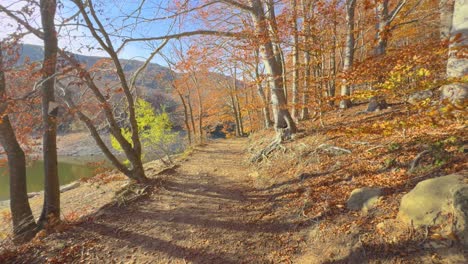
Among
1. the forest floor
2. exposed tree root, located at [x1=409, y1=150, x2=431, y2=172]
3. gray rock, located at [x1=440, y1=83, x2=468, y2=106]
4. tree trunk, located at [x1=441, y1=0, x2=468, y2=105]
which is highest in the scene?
tree trunk, located at [x1=441, y1=0, x2=468, y2=105]

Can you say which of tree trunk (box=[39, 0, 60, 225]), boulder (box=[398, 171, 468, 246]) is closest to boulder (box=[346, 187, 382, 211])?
boulder (box=[398, 171, 468, 246])

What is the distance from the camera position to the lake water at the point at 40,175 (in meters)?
17.8

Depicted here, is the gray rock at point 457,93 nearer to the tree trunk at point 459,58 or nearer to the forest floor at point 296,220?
the tree trunk at point 459,58

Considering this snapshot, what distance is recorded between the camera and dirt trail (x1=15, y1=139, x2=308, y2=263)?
3.45 m

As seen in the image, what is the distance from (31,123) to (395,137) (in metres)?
9.49

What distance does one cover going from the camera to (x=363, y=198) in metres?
3.33

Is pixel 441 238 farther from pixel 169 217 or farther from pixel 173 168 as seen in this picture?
pixel 173 168

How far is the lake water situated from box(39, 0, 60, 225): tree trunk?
461 inches

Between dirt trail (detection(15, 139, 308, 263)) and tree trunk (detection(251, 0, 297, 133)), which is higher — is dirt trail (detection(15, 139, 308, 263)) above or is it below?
below

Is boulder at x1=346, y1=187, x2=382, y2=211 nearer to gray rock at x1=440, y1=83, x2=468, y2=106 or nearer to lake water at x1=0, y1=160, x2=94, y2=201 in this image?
gray rock at x1=440, y1=83, x2=468, y2=106

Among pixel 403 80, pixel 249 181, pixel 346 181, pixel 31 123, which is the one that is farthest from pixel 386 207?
pixel 31 123

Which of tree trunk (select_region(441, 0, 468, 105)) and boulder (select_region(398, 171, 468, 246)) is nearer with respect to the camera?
boulder (select_region(398, 171, 468, 246))

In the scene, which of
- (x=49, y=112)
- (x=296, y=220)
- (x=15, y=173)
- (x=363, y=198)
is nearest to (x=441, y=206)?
(x=363, y=198)

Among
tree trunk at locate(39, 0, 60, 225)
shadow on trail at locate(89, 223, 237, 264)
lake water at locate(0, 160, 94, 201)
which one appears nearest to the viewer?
shadow on trail at locate(89, 223, 237, 264)
